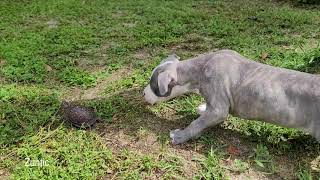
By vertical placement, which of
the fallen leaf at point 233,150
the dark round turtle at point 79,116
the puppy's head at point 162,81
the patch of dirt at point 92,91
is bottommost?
the fallen leaf at point 233,150

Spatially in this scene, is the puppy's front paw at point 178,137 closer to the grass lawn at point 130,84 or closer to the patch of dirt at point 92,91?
the grass lawn at point 130,84

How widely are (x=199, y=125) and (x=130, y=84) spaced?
1625 mm

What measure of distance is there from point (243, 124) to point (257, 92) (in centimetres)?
73

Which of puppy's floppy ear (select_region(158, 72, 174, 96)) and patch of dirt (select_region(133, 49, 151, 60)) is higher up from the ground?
puppy's floppy ear (select_region(158, 72, 174, 96))

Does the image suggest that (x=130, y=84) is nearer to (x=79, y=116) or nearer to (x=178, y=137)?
(x=79, y=116)

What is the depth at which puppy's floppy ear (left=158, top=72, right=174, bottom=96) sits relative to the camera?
5.05 m

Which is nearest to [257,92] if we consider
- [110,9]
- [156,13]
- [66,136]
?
[66,136]

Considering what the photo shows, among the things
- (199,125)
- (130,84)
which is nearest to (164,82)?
(199,125)

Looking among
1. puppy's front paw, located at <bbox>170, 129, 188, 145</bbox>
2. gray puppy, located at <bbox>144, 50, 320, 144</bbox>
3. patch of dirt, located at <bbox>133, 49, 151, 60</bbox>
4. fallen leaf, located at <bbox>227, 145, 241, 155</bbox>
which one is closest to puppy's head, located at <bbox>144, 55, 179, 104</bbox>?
gray puppy, located at <bbox>144, 50, 320, 144</bbox>

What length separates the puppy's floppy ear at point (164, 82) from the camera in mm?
5051

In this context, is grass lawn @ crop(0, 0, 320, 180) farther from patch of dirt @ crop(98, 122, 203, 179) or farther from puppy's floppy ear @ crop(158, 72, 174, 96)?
puppy's floppy ear @ crop(158, 72, 174, 96)

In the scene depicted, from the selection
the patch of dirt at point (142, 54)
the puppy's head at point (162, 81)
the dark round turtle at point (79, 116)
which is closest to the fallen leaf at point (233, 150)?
the puppy's head at point (162, 81)

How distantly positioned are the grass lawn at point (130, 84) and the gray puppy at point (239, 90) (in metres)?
0.35

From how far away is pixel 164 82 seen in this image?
5.05 metres
